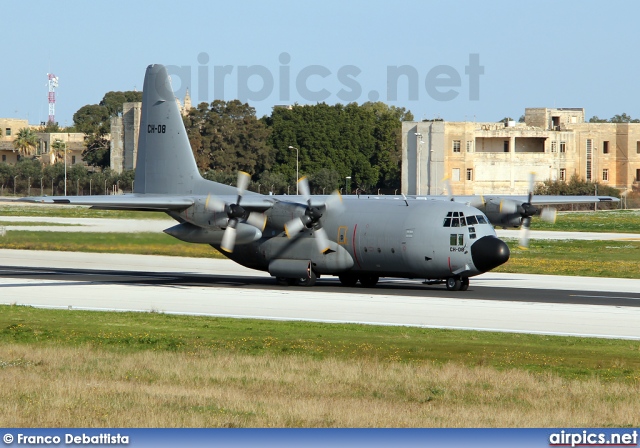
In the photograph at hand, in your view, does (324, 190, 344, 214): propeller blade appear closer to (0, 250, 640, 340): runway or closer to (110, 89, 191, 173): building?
(0, 250, 640, 340): runway

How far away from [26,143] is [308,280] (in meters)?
135

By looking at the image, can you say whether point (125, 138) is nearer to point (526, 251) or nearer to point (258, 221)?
point (526, 251)

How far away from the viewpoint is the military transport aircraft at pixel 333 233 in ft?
115

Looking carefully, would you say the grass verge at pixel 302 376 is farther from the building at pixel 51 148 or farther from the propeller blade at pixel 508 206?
the building at pixel 51 148

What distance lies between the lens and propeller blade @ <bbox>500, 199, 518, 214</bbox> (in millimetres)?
39375

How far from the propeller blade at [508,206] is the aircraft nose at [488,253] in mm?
4953

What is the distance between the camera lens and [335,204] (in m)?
38.2

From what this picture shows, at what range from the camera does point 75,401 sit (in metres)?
16.4

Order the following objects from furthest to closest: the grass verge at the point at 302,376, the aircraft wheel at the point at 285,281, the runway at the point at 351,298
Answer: the aircraft wheel at the point at 285,281 < the runway at the point at 351,298 < the grass verge at the point at 302,376

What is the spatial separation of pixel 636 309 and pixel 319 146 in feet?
350

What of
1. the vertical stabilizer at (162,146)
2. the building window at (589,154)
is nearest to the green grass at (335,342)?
the vertical stabilizer at (162,146)

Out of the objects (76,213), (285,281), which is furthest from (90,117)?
(285,281)

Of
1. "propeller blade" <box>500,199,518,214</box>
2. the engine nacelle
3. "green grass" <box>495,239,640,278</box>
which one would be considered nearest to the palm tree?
"green grass" <box>495,239,640,278</box>

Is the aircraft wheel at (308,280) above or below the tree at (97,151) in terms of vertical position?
below
